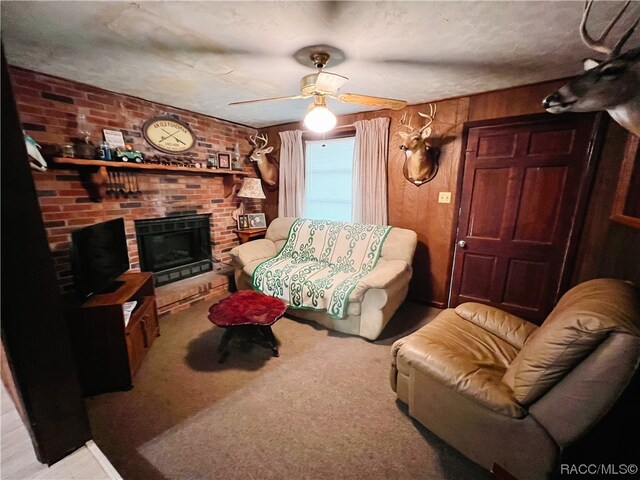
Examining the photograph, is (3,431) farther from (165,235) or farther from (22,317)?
(165,235)

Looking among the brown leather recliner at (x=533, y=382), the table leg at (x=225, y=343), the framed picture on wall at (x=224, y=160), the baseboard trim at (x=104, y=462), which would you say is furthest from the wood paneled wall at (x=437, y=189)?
the baseboard trim at (x=104, y=462)

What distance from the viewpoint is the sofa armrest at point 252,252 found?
3.04m

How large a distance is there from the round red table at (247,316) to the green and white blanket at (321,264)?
0.40 metres

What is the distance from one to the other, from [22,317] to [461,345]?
2053 mm

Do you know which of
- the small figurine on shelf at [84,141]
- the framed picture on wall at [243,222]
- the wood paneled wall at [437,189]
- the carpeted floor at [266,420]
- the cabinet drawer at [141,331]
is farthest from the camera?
the framed picture on wall at [243,222]

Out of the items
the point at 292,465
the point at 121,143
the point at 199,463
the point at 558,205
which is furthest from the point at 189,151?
the point at 558,205

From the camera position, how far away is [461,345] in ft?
5.11

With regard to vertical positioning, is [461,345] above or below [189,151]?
below

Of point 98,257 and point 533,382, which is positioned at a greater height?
point 98,257

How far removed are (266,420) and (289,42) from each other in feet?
7.83

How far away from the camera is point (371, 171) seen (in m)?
3.13

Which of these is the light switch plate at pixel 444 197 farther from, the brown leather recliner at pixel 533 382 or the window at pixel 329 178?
the brown leather recliner at pixel 533 382

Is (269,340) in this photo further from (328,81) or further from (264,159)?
(264,159)

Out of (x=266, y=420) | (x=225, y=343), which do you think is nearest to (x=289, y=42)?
(x=225, y=343)
